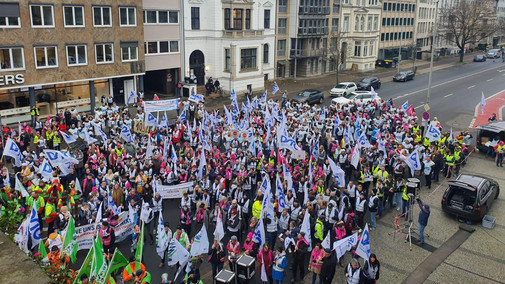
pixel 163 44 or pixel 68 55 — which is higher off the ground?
pixel 163 44

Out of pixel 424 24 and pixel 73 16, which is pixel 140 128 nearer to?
pixel 73 16

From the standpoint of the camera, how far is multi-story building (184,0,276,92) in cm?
4288

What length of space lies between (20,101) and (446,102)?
37.1 meters

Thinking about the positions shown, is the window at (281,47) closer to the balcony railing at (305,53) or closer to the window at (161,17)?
the balcony railing at (305,53)

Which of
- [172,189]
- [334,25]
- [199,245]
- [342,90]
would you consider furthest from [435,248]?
[334,25]

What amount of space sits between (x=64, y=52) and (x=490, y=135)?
28.5m

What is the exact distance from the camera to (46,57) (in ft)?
103

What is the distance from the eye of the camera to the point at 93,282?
10211 mm

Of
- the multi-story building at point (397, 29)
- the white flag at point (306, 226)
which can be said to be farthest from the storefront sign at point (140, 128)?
the multi-story building at point (397, 29)

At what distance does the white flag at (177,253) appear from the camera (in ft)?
40.3

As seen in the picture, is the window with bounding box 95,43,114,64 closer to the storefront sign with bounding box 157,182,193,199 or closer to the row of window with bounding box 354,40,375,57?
the storefront sign with bounding box 157,182,193,199

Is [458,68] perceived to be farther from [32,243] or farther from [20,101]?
[32,243]

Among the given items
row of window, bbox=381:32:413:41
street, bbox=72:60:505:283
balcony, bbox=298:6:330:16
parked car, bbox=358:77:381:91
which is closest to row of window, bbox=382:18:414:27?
row of window, bbox=381:32:413:41

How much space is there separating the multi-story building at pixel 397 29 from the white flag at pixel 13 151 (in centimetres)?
6095
